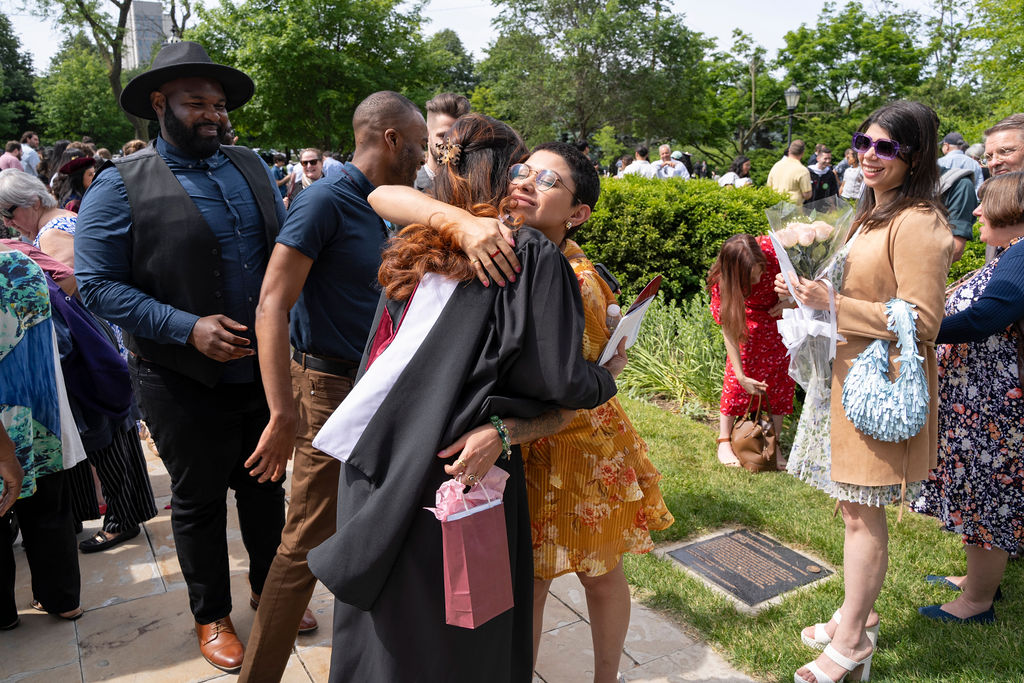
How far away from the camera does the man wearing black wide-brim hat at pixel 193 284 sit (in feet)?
8.80

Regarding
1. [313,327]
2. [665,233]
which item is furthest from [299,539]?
[665,233]

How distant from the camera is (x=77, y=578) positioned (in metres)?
3.31

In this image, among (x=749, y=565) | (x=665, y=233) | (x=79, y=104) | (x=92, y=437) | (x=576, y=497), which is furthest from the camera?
(x=79, y=104)

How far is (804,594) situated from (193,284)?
9.68 feet

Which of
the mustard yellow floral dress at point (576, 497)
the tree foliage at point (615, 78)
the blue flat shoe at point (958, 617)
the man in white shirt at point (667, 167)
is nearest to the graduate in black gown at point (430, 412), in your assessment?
the mustard yellow floral dress at point (576, 497)

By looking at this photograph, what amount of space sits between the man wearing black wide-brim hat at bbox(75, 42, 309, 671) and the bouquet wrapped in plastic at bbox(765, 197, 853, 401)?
2018 mm

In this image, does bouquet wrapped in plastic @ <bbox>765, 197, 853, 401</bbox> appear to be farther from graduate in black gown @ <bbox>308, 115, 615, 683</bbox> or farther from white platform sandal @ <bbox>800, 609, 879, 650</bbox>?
graduate in black gown @ <bbox>308, 115, 615, 683</bbox>

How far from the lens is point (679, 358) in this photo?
6418 mm

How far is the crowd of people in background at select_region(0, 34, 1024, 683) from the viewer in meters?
1.71

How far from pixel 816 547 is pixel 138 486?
12.0 ft

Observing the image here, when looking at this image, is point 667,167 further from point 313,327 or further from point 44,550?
point 44,550

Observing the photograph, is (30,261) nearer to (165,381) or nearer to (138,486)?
(165,381)

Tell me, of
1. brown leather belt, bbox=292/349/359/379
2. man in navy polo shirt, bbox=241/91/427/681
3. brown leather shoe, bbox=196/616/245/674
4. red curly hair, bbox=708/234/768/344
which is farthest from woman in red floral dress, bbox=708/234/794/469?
brown leather shoe, bbox=196/616/245/674

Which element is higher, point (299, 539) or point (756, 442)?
point (299, 539)
